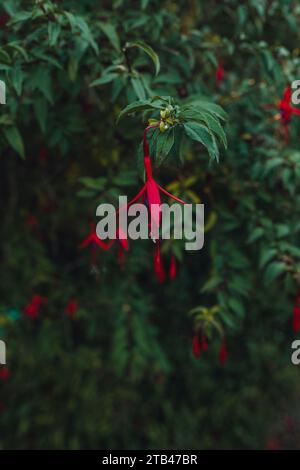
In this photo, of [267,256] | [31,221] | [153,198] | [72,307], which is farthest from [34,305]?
[153,198]

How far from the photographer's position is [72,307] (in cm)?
198

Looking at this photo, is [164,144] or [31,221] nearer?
[164,144]

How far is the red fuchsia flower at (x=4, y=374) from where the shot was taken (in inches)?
83.6

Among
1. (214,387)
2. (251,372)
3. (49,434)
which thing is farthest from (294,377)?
(49,434)

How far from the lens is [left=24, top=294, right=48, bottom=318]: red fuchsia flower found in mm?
2041

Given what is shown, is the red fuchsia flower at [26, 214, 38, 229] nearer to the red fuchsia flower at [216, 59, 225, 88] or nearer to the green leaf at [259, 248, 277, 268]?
the red fuchsia flower at [216, 59, 225, 88]

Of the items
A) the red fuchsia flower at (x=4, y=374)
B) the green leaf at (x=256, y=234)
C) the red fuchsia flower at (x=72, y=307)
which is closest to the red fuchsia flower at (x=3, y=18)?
the green leaf at (x=256, y=234)

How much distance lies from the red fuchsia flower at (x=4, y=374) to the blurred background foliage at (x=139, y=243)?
0.01m

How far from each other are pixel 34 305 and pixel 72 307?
18cm

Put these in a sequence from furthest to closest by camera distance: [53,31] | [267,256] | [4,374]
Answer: [4,374], [267,256], [53,31]

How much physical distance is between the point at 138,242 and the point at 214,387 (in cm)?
100

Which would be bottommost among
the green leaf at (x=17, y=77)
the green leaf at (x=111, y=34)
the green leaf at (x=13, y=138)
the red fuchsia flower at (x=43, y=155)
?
the green leaf at (x=13, y=138)

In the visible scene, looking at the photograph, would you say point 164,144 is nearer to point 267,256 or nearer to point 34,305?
point 267,256

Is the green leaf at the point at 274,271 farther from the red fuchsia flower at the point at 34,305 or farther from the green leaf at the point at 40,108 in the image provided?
the red fuchsia flower at the point at 34,305
